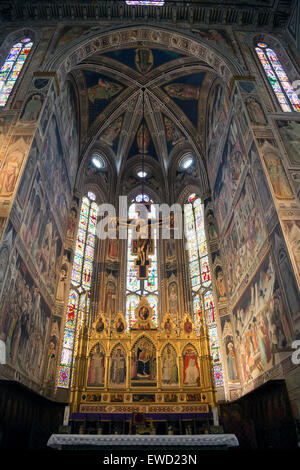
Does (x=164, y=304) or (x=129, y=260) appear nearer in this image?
(x=164, y=304)

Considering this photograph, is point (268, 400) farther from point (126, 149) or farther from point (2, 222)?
point (126, 149)

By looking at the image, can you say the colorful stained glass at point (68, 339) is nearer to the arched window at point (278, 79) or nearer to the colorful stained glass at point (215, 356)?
the colorful stained glass at point (215, 356)

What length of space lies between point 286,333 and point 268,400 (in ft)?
7.16

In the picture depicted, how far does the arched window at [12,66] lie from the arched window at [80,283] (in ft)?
24.9

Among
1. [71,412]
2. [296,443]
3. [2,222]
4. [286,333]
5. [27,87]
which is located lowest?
[296,443]

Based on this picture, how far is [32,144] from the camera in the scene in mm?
10875

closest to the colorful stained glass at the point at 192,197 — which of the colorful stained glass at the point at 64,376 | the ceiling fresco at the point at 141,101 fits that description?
the ceiling fresco at the point at 141,101

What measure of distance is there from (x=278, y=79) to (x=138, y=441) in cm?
1396

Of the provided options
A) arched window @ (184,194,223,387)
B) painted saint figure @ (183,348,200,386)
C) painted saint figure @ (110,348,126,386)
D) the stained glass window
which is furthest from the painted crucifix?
the stained glass window

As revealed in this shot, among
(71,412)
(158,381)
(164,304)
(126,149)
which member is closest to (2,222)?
(71,412)

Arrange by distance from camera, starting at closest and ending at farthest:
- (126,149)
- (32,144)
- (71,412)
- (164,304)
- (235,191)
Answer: (71,412), (32,144), (235,191), (164,304), (126,149)

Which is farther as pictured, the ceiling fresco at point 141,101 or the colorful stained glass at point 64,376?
the ceiling fresco at point 141,101

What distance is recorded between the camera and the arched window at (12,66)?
12938 mm

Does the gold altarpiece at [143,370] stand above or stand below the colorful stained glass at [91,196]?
below
